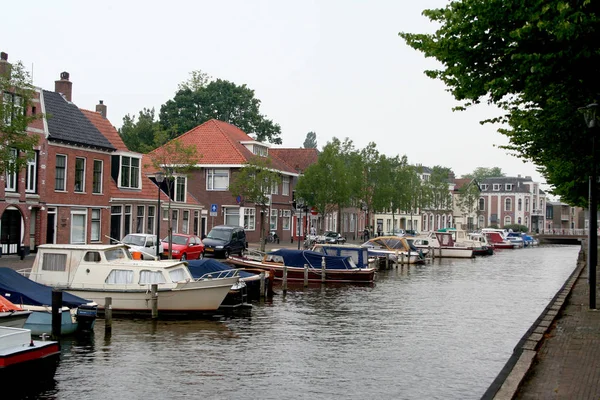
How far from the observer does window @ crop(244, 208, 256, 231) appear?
67.9m

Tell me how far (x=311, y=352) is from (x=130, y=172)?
34592 millimetres

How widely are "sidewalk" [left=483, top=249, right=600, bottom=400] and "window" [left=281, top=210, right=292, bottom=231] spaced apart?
5276 centimetres

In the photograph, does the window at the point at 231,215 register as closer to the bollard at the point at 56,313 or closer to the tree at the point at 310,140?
the bollard at the point at 56,313

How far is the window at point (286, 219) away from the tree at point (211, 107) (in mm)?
24087

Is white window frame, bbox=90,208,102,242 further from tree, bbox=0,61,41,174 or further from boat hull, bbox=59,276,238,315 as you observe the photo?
boat hull, bbox=59,276,238,315

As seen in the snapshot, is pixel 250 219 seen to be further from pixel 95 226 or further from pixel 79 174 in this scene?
pixel 79 174

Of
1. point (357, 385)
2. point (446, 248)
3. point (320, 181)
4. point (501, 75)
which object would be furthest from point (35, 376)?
point (446, 248)

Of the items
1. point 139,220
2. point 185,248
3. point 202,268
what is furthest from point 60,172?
point 202,268

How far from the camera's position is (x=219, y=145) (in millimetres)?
69688

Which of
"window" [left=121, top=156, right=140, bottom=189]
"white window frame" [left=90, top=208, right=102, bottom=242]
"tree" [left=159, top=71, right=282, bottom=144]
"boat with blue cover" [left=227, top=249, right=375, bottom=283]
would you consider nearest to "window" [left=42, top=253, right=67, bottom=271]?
"boat with blue cover" [left=227, top=249, right=375, bottom=283]

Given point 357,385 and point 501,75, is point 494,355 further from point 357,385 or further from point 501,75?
point 501,75

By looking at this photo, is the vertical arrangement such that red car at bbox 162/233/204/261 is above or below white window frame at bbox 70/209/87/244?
below

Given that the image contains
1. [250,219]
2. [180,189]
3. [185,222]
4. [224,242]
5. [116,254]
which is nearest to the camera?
[116,254]

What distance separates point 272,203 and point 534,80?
5691cm
